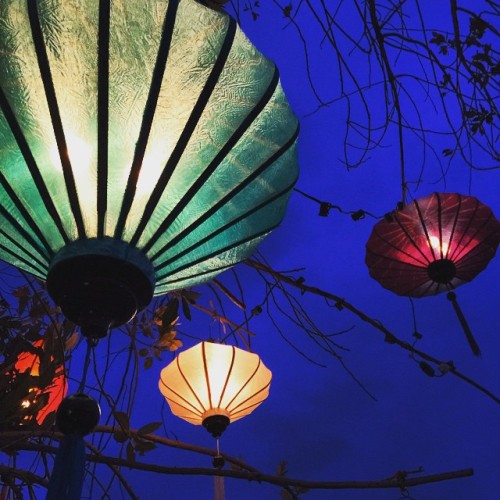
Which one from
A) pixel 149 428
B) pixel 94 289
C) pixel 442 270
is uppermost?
pixel 442 270

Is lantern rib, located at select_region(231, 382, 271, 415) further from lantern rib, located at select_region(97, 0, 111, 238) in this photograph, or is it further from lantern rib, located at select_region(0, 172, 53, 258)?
lantern rib, located at select_region(97, 0, 111, 238)

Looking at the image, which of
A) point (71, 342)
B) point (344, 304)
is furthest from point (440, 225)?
point (71, 342)

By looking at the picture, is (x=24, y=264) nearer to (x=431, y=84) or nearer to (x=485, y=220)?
(x=431, y=84)

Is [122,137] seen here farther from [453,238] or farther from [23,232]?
[453,238]

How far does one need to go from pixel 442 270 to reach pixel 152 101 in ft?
11.5

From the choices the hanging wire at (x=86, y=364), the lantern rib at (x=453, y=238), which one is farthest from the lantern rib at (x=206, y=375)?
the hanging wire at (x=86, y=364)

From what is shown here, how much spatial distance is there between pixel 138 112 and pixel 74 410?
622mm

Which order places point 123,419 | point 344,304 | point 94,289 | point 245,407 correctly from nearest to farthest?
point 94,289, point 123,419, point 344,304, point 245,407

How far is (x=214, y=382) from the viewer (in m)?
3.80

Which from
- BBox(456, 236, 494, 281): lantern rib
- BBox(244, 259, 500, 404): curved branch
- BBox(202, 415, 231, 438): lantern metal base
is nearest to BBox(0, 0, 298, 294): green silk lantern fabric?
BBox(244, 259, 500, 404): curved branch

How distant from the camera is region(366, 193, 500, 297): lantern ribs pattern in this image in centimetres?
422

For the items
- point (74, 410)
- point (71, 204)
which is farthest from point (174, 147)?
point (74, 410)

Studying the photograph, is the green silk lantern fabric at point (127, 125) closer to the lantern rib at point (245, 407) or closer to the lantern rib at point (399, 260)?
the lantern rib at point (245, 407)

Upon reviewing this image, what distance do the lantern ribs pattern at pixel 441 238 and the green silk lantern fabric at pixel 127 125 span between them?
290 centimetres
